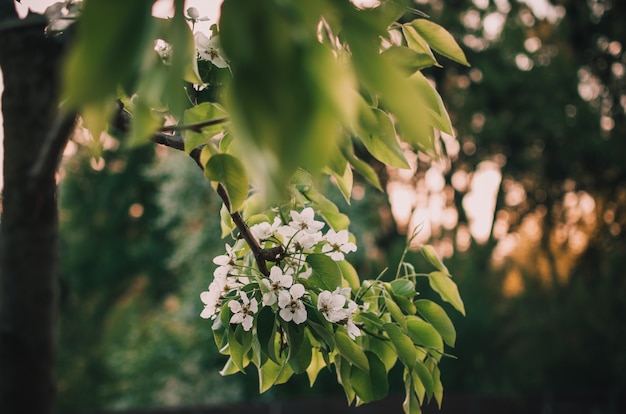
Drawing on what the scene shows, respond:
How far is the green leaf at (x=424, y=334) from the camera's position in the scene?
1.45 meters

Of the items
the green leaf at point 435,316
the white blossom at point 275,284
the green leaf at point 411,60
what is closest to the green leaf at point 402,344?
the green leaf at point 435,316

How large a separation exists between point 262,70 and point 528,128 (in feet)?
50.1

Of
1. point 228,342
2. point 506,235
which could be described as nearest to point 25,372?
point 228,342

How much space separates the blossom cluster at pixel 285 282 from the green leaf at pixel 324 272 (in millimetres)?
15

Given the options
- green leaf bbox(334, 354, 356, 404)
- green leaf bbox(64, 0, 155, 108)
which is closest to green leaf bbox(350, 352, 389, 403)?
green leaf bbox(334, 354, 356, 404)

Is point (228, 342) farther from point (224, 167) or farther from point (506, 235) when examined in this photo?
point (506, 235)

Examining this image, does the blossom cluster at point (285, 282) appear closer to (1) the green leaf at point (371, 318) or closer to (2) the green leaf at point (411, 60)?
(1) the green leaf at point (371, 318)

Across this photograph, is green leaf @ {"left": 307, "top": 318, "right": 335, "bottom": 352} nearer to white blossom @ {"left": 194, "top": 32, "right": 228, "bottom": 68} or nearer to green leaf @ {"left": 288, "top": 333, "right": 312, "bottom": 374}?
green leaf @ {"left": 288, "top": 333, "right": 312, "bottom": 374}

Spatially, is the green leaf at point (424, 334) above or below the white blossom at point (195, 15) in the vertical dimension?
→ below

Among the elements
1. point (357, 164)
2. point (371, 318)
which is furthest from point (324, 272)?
point (357, 164)

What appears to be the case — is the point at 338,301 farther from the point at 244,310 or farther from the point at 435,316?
the point at 435,316

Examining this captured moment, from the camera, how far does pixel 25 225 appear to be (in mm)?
1564

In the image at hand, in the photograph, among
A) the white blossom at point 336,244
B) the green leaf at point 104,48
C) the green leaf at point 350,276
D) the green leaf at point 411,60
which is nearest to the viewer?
the green leaf at point 104,48

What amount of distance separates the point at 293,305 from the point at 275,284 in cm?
6
